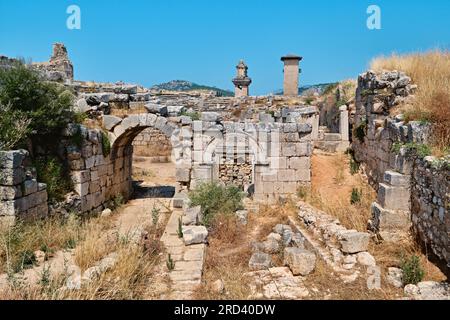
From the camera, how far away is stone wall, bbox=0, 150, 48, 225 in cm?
695

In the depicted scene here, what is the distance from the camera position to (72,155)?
938 cm

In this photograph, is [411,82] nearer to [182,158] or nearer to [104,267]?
[182,158]

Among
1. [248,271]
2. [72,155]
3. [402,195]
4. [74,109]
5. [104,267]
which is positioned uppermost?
[74,109]

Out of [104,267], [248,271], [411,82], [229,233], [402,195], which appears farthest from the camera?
[411,82]

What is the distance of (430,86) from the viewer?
791cm

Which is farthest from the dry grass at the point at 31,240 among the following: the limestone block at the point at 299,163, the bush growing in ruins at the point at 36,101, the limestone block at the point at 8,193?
the limestone block at the point at 299,163

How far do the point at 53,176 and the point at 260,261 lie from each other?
17.9ft

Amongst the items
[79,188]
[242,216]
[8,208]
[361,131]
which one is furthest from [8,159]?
[361,131]

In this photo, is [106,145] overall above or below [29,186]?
above

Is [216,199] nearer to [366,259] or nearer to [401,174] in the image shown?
[366,259]
